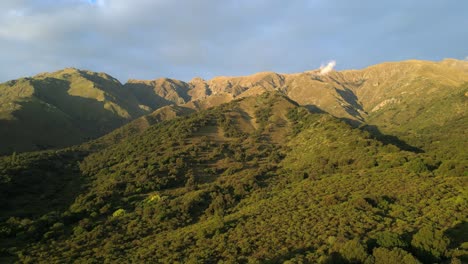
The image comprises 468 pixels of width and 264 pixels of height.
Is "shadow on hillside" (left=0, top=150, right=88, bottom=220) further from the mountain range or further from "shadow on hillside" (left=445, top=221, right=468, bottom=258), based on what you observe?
"shadow on hillside" (left=445, top=221, right=468, bottom=258)

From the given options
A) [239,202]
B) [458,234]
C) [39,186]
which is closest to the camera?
[458,234]

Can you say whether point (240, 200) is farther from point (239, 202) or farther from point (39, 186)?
point (39, 186)

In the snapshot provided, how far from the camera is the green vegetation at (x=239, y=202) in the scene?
38844 mm

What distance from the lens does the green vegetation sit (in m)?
38.8

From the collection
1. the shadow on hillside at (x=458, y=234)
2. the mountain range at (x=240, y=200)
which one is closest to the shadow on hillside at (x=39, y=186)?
the mountain range at (x=240, y=200)

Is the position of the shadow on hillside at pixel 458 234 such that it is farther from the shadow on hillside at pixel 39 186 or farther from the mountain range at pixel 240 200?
the shadow on hillside at pixel 39 186

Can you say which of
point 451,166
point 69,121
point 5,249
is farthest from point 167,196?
point 69,121

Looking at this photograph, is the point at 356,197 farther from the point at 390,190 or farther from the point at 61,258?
the point at 61,258

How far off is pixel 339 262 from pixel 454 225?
1603 cm

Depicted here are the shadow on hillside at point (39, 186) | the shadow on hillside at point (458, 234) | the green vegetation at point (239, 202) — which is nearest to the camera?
the shadow on hillside at point (458, 234)

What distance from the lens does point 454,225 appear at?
128 ft

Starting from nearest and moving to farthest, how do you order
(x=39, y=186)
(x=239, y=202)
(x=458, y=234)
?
(x=458, y=234)
(x=239, y=202)
(x=39, y=186)

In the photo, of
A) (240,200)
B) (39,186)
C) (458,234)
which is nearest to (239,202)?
(240,200)

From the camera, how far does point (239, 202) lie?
2633 inches
